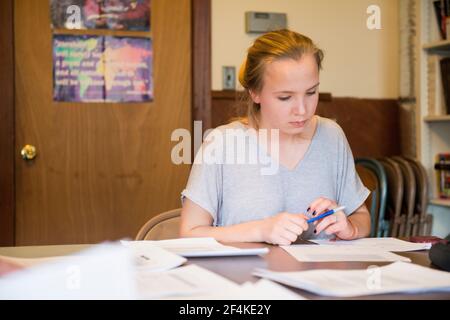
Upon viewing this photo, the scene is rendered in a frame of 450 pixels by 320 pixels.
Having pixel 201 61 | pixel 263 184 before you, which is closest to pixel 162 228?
Result: pixel 263 184

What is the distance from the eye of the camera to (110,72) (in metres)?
3.00

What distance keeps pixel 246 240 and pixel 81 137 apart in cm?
170

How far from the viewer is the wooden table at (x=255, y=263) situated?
1.00 m

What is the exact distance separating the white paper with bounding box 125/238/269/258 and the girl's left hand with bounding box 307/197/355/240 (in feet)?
0.96

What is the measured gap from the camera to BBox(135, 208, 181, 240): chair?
68.5 inches

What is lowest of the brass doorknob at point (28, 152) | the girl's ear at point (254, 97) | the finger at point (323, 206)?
the finger at point (323, 206)

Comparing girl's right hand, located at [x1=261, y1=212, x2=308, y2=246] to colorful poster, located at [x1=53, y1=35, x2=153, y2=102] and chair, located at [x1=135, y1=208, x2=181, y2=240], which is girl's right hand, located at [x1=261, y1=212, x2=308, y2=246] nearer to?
chair, located at [x1=135, y1=208, x2=181, y2=240]

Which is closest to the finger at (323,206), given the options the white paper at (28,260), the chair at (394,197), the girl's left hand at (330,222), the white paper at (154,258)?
the girl's left hand at (330,222)

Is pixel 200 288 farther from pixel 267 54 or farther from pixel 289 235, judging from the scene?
pixel 267 54

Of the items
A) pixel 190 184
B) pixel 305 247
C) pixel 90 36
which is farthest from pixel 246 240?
pixel 90 36

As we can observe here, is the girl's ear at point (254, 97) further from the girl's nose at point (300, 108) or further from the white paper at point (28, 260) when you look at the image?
the white paper at point (28, 260)

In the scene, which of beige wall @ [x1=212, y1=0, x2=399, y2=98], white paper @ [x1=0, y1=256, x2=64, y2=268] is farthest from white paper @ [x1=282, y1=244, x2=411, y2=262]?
beige wall @ [x1=212, y1=0, x2=399, y2=98]

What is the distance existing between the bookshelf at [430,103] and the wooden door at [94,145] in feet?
4.04

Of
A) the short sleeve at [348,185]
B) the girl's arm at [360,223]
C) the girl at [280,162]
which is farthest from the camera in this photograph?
the short sleeve at [348,185]
